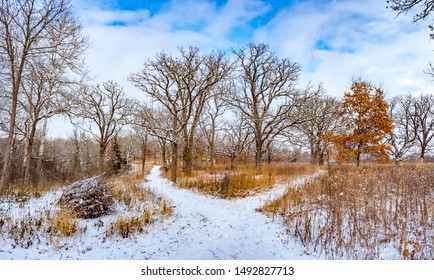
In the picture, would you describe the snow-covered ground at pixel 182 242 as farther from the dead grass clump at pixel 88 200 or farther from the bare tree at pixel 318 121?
the bare tree at pixel 318 121

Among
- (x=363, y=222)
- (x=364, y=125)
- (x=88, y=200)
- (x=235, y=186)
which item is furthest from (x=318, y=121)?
(x=88, y=200)

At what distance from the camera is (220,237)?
5.89 meters

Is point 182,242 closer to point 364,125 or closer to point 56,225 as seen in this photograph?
point 56,225

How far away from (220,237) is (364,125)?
1288cm

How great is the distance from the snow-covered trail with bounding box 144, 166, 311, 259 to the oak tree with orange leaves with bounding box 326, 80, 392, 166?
9.35 metres

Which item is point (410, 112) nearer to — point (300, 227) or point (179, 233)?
point (300, 227)

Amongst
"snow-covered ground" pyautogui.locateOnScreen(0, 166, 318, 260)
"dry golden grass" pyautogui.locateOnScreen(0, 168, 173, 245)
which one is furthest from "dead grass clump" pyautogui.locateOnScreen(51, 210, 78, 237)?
"snow-covered ground" pyautogui.locateOnScreen(0, 166, 318, 260)

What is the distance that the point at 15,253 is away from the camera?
441 centimetres

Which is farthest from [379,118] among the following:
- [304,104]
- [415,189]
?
[415,189]

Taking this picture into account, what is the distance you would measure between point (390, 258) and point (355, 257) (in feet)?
2.00

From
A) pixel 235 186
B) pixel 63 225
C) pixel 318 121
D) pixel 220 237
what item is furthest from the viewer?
pixel 318 121

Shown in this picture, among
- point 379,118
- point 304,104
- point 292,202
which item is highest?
point 304,104

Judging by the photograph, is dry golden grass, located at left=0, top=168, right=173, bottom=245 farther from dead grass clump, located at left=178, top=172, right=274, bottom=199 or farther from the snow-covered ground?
dead grass clump, located at left=178, top=172, right=274, bottom=199

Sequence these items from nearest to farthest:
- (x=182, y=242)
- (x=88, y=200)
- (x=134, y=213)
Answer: (x=182, y=242) → (x=88, y=200) → (x=134, y=213)
